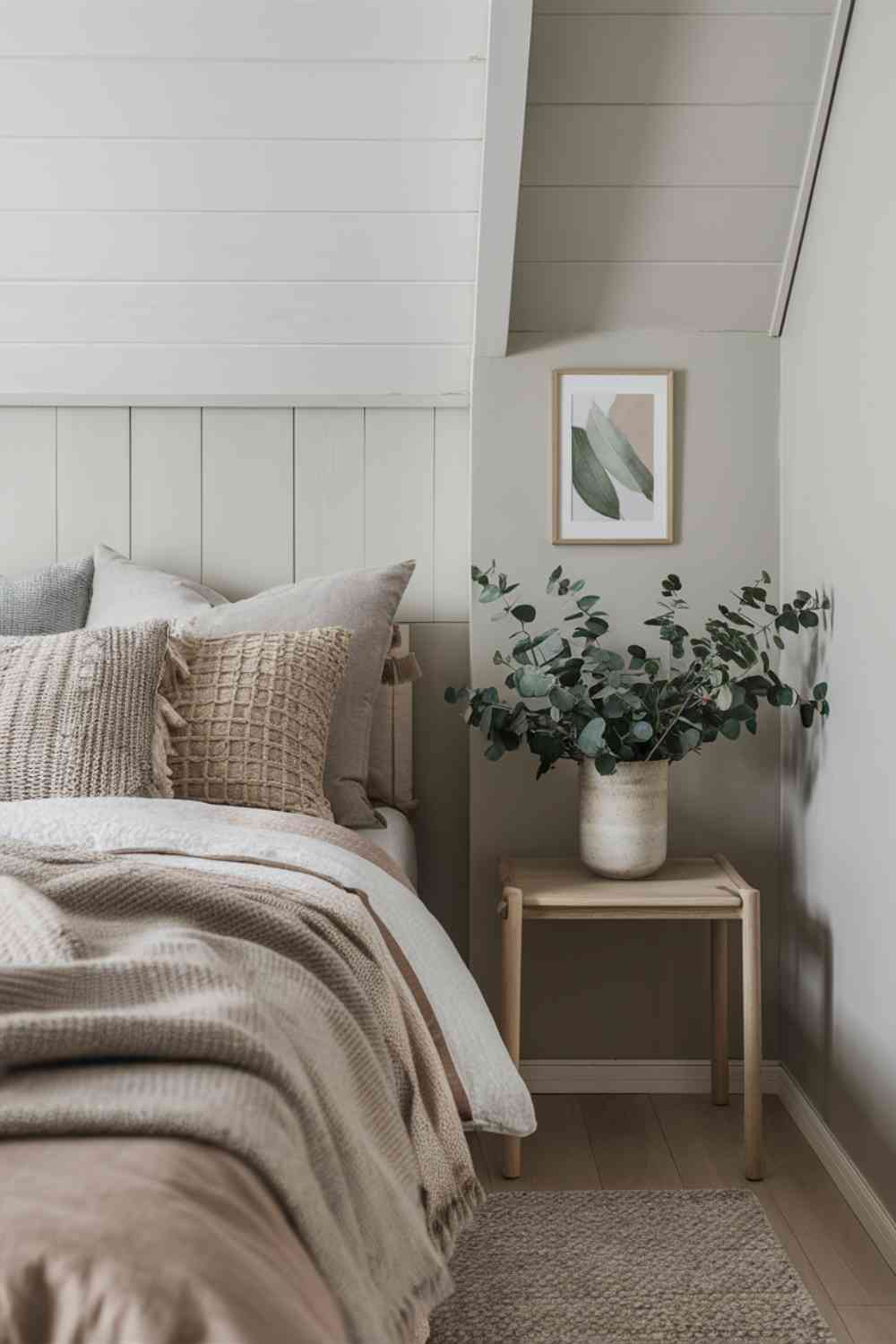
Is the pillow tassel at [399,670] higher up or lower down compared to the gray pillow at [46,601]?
lower down

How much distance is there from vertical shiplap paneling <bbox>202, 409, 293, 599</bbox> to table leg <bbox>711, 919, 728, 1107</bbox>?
4.22ft

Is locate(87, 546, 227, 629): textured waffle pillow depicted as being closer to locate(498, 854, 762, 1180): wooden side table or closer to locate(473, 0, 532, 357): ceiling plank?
locate(473, 0, 532, 357): ceiling plank

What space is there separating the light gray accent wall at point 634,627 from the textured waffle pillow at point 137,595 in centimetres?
63

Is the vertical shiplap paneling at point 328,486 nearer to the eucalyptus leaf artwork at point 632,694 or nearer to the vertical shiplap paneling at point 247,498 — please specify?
the vertical shiplap paneling at point 247,498

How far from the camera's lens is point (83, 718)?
1.86m

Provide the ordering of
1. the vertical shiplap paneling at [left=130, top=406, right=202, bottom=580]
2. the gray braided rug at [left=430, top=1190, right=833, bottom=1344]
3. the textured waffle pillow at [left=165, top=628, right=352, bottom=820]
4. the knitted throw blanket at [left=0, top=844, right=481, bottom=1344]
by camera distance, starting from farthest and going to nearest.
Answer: the vertical shiplap paneling at [left=130, top=406, right=202, bottom=580], the textured waffle pillow at [left=165, top=628, right=352, bottom=820], the gray braided rug at [left=430, top=1190, right=833, bottom=1344], the knitted throw blanket at [left=0, top=844, right=481, bottom=1344]

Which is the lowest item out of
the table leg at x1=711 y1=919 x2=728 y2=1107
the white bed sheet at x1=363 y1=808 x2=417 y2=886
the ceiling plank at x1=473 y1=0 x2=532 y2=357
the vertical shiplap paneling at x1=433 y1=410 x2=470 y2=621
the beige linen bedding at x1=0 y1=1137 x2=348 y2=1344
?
the table leg at x1=711 y1=919 x2=728 y2=1107

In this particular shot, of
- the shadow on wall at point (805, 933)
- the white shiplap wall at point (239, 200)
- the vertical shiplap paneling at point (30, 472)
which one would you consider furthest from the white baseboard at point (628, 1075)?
the vertical shiplap paneling at point (30, 472)

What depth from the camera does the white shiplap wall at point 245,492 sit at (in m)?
2.70

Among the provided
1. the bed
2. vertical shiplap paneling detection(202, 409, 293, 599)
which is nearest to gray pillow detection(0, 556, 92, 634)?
vertical shiplap paneling detection(202, 409, 293, 599)

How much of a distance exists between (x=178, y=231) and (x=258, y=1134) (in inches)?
82.6

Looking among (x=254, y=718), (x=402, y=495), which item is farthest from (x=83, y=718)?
(x=402, y=495)

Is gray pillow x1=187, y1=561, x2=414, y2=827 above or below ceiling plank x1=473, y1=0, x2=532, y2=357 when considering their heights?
below

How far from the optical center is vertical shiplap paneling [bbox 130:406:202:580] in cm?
270
